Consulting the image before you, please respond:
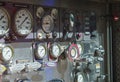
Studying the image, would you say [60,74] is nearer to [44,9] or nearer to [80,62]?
[80,62]

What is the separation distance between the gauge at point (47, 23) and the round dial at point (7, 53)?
0.43m

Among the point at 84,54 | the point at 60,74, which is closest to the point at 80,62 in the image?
the point at 84,54

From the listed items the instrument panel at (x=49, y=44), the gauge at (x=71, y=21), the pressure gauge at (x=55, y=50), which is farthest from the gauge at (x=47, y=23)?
the gauge at (x=71, y=21)

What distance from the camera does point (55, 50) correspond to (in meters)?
2.61

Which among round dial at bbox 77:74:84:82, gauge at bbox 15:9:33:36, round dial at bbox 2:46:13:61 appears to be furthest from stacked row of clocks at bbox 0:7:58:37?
round dial at bbox 77:74:84:82

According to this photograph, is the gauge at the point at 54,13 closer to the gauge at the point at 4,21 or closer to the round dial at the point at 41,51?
the round dial at the point at 41,51

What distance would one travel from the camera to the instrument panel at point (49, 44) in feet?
7.29

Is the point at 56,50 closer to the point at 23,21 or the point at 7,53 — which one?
the point at 23,21

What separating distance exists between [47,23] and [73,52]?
46cm

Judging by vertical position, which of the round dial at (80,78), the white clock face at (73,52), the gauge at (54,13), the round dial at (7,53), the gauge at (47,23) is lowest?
the round dial at (80,78)

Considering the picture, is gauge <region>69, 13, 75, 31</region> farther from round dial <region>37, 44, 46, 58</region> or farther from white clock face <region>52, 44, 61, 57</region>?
round dial <region>37, 44, 46, 58</region>

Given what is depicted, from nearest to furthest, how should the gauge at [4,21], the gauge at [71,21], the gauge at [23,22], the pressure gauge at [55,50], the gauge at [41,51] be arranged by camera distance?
the gauge at [4,21], the gauge at [23,22], the gauge at [41,51], the pressure gauge at [55,50], the gauge at [71,21]

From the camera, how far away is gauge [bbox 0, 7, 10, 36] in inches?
84.3

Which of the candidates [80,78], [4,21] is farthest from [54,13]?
[80,78]
